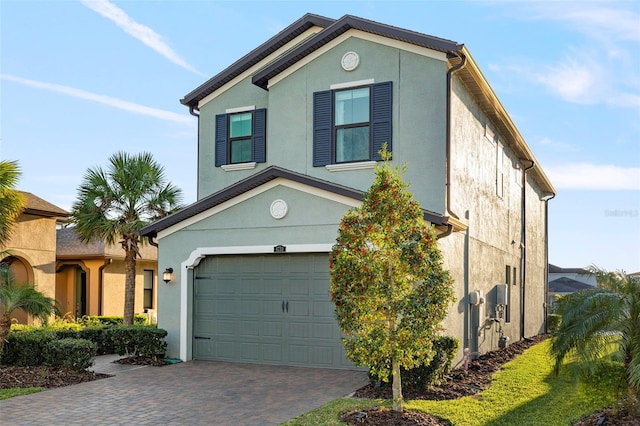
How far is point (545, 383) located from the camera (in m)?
11.5

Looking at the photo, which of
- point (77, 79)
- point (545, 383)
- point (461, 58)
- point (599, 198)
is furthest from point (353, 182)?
point (599, 198)

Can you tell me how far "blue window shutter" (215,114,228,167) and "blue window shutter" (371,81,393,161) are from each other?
4.35m

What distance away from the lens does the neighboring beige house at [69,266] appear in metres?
21.2

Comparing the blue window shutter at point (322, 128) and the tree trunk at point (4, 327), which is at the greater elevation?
the blue window shutter at point (322, 128)

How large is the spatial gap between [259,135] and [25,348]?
7.18 meters

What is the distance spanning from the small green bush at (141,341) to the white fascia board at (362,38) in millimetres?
6402

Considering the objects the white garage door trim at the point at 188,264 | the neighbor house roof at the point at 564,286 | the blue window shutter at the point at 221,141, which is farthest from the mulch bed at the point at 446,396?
the neighbor house roof at the point at 564,286

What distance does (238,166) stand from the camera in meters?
15.6

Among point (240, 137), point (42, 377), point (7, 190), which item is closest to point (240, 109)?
point (240, 137)

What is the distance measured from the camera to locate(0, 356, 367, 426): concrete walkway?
880cm

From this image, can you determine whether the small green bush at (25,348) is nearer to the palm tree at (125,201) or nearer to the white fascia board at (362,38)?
the palm tree at (125,201)

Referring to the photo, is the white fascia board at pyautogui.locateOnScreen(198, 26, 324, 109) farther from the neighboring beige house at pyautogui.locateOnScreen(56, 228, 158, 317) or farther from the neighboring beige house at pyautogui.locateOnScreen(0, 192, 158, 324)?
the neighboring beige house at pyautogui.locateOnScreen(56, 228, 158, 317)

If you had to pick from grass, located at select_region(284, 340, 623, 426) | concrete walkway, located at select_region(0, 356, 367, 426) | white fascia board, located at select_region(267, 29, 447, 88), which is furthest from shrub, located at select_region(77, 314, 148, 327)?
grass, located at select_region(284, 340, 623, 426)

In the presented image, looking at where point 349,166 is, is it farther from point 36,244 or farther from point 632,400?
point 36,244
